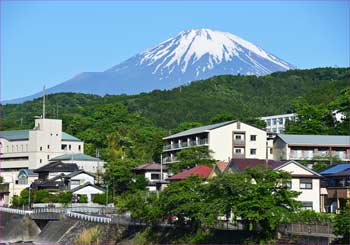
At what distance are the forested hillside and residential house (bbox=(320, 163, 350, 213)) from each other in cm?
1859

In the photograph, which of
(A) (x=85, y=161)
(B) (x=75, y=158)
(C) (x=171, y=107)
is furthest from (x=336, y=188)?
(C) (x=171, y=107)

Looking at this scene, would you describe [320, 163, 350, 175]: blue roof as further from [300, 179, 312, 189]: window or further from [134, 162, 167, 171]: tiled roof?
[134, 162, 167, 171]: tiled roof

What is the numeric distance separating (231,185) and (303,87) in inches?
3081

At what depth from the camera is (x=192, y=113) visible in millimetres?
86188

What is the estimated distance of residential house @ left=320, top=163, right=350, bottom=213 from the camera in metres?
31.4

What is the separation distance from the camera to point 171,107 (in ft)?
295

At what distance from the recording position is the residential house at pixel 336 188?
31.4 meters

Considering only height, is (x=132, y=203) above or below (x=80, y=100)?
below

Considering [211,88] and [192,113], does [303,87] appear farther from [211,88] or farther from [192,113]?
[192,113]

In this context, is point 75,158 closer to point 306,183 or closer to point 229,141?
point 229,141

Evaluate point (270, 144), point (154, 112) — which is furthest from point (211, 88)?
point (270, 144)

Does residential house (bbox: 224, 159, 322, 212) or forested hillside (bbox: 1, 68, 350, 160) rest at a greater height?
forested hillside (bbox: 1, 68, 350, 160)

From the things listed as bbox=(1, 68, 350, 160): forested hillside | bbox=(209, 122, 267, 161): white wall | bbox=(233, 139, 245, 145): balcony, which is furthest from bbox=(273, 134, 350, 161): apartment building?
bbox=(1, 68, 350, 160): forested hillside

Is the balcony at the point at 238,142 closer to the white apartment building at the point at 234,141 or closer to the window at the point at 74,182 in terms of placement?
the white apartment building at the point at 234,141
